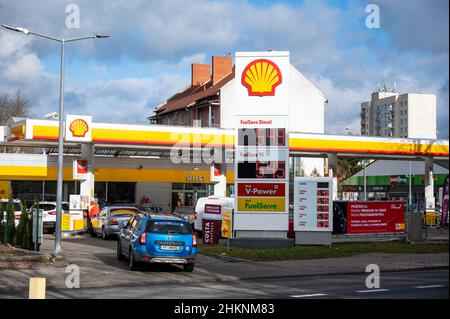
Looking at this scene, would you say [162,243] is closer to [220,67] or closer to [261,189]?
[261,189]

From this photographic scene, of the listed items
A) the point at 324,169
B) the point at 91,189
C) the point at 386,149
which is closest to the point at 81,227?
the point at 91,189

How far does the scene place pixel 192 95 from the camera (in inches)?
2650

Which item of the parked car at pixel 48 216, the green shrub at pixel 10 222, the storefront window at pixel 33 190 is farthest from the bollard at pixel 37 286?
the storefront window at pixel 33 190

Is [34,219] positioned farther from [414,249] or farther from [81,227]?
[414,249]

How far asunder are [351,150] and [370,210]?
55.5 ft

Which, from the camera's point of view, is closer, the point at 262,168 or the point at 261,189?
the point at 262,168

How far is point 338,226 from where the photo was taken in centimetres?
2825

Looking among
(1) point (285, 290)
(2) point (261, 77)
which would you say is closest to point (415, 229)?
(2) point (261, 77)

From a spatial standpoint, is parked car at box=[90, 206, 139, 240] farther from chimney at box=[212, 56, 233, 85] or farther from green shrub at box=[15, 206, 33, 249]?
chimney at box=[212, 56, 233, 85]

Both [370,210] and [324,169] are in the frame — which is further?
[324,169]

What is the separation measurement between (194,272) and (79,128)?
19926mm

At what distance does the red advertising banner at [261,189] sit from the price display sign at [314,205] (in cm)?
90
